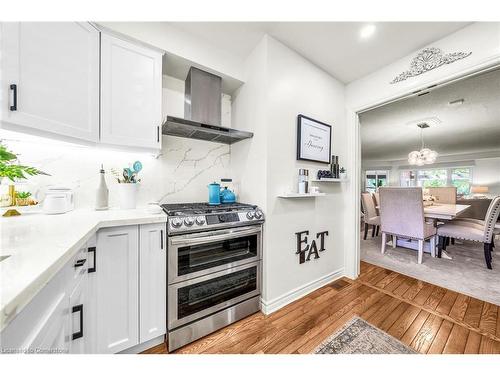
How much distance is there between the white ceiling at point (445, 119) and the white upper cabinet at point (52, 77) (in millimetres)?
3383

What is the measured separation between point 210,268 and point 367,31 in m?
2.42

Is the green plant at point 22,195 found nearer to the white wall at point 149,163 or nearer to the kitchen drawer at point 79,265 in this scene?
the white wall at point 149,163

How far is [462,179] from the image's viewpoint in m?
7.21

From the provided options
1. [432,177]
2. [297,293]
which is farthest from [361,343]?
[432,177]

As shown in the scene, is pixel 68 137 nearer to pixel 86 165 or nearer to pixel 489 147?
pixel 86 165

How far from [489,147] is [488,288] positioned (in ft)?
23.6

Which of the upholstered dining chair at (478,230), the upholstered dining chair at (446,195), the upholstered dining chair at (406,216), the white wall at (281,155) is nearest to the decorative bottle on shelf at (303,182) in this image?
the white wall at (281,155)

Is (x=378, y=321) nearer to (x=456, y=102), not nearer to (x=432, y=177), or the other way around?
(x=456, y=102)

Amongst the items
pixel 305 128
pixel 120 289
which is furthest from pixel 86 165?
pixel 305 128

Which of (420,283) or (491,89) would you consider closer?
(420,283)
